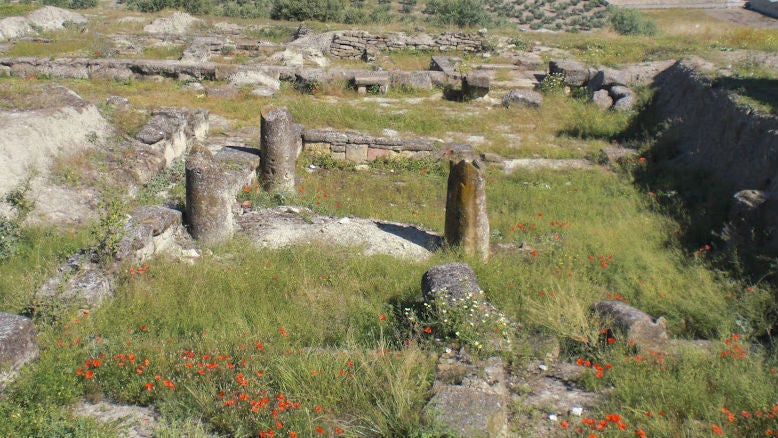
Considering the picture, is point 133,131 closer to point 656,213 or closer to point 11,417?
point 11,417

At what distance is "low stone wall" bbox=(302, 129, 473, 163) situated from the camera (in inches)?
497

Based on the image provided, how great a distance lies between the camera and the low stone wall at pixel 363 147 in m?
12.6

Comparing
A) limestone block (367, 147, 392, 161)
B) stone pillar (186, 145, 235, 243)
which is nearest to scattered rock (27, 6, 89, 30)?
limestone block (367, 147, 392, 161)

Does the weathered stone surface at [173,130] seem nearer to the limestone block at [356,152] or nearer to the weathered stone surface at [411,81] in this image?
the limestone block at [356,152]

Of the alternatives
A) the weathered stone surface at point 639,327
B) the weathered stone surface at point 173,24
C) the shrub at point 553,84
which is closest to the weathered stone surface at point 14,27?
the weathered stone surface at point 173,24

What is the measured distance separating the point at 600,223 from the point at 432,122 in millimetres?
5924

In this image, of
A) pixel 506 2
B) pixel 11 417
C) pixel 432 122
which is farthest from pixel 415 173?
pixel 506 2

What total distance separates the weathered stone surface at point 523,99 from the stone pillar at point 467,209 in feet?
28.3

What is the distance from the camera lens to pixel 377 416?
4.58m

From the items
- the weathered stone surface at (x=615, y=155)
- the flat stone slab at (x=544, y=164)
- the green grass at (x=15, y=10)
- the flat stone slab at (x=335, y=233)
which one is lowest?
the flat stone slab at (x=335, y=233)

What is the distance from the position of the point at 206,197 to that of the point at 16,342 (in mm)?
3274

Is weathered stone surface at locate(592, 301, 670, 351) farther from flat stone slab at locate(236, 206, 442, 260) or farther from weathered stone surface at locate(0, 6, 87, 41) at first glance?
weathered stone surface at locate(0, 6, 87, 41)

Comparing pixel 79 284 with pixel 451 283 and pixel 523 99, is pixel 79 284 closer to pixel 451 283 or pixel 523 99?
pixel 451 283

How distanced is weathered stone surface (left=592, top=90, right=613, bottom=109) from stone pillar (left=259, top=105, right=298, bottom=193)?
8959 millimetres
